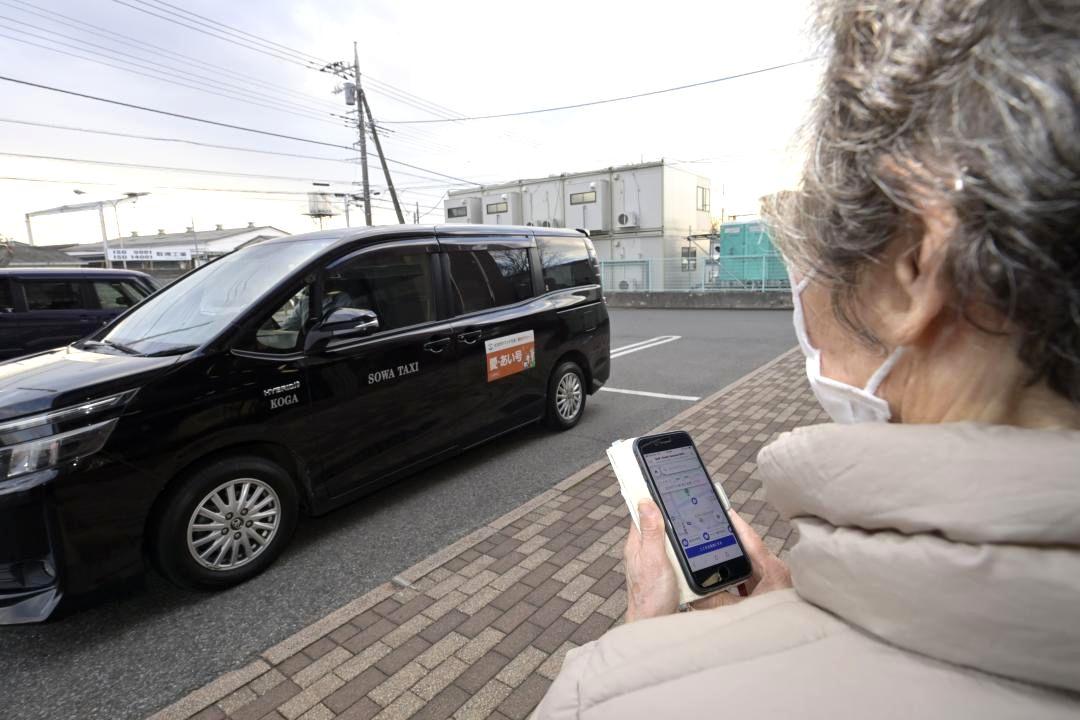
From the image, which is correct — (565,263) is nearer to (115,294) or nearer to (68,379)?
(68,379)

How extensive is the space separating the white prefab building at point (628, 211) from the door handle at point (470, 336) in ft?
62.2

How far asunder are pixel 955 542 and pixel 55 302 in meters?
9.13

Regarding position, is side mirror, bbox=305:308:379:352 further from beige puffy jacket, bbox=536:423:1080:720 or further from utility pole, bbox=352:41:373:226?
utility pole, bbox=352:41:373:226

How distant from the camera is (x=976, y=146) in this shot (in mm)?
526

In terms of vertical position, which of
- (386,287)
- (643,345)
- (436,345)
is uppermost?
(386,287)

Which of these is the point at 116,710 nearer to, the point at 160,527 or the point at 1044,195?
the point at 160,527

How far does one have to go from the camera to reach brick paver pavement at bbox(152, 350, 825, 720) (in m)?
2.06

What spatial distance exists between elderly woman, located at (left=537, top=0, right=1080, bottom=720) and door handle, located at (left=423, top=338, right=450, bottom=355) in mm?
3293

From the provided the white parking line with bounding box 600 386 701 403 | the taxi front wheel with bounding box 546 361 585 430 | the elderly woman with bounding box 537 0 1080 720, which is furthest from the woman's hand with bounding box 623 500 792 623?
the white parking line with bounding box 600 386 701 403

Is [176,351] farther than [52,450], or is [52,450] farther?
[176,351]

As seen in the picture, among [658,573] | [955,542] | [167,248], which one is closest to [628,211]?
[658,573]

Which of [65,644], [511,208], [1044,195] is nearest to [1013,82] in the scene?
[1044,195]

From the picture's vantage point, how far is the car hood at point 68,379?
7.87ft

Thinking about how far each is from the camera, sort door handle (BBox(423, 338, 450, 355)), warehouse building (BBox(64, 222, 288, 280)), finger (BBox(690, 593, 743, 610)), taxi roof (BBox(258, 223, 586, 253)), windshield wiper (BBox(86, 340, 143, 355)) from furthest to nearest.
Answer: warehouse building (BBox(64, 222, 288, 280)) → door handle (BBox(423, 338, 450, 355)) → taxi roof (BBox(258, 223, 586, 253)) → windshield wiper (BBox(86, 340, 143, 355)) → finger (BBox(690, 593, 743, 610))
